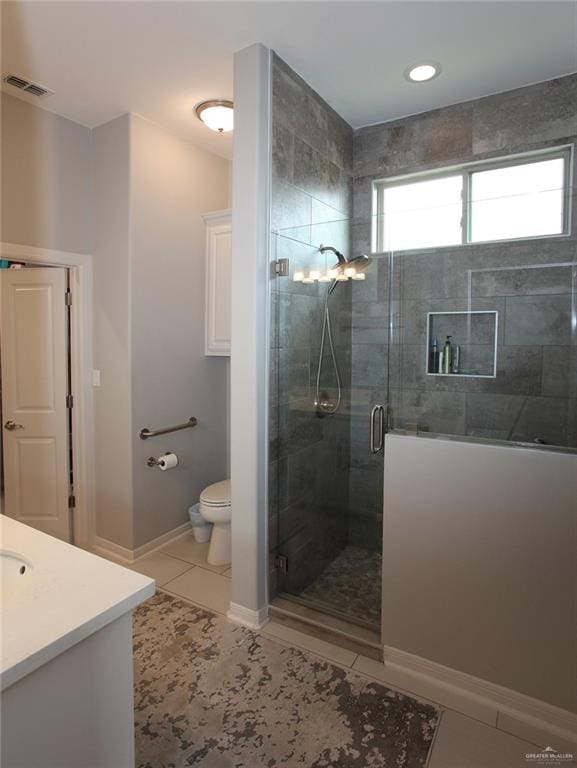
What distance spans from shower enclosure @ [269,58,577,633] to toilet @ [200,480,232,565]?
63 centimetres

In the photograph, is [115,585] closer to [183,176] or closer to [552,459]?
[552,459]

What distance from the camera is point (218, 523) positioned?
3.03 m

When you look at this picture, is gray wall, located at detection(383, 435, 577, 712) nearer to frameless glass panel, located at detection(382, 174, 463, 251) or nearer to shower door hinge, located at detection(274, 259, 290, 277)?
shower door hinge, located at detection(274, 259, 290, 277)

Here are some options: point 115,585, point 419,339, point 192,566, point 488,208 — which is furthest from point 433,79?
point 192,566

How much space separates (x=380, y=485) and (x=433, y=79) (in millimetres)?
2312

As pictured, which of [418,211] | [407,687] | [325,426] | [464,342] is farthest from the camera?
[418,211]

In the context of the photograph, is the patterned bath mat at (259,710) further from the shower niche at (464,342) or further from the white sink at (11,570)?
the shower niche at (464,342)

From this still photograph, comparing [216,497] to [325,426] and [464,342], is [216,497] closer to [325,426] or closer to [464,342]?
[325,426]

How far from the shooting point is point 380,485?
7.94 feet

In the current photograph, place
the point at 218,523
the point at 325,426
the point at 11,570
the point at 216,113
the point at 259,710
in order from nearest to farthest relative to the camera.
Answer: the point at 11,570 < the point at 259,710 < the point at 325,426 < the point at 216,113 < the point at 218,523

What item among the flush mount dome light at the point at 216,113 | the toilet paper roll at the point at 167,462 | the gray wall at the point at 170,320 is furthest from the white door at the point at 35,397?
the flush mount dome light at the point at 216,113

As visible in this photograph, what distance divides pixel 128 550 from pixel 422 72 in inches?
137

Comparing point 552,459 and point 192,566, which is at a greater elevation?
point 552,459

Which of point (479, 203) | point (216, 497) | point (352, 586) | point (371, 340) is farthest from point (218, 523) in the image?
point (479, 203)
